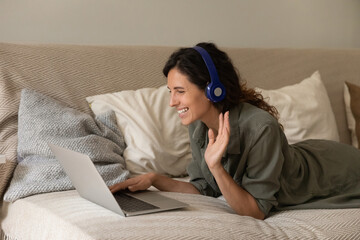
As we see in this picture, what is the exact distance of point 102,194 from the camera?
141cm

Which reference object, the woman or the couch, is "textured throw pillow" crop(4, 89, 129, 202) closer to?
the couch

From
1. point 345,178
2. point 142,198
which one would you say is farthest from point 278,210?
point 142,198

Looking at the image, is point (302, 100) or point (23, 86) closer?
point (23, 86)

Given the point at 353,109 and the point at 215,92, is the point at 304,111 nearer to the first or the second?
the point at 353,109

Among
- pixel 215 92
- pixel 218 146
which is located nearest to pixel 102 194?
pixel 218 146

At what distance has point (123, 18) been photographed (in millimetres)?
2623

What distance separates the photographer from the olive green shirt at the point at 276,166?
5.11ft

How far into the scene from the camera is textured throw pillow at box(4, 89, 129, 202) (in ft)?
5.81

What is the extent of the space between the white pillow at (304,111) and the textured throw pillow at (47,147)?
0.79 m

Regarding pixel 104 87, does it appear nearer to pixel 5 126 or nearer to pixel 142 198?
pixel 5 126

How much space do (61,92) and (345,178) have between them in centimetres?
105

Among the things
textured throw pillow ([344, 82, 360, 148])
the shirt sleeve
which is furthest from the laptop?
textured throw pillow ([344, 82, 360, 148])

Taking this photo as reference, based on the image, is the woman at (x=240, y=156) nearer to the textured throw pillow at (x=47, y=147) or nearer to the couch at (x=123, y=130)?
the couch at (x=123, y=130)

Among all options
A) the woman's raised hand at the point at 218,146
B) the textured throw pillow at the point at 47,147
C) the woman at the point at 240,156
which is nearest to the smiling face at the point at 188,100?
the woman at the point at 240,156
